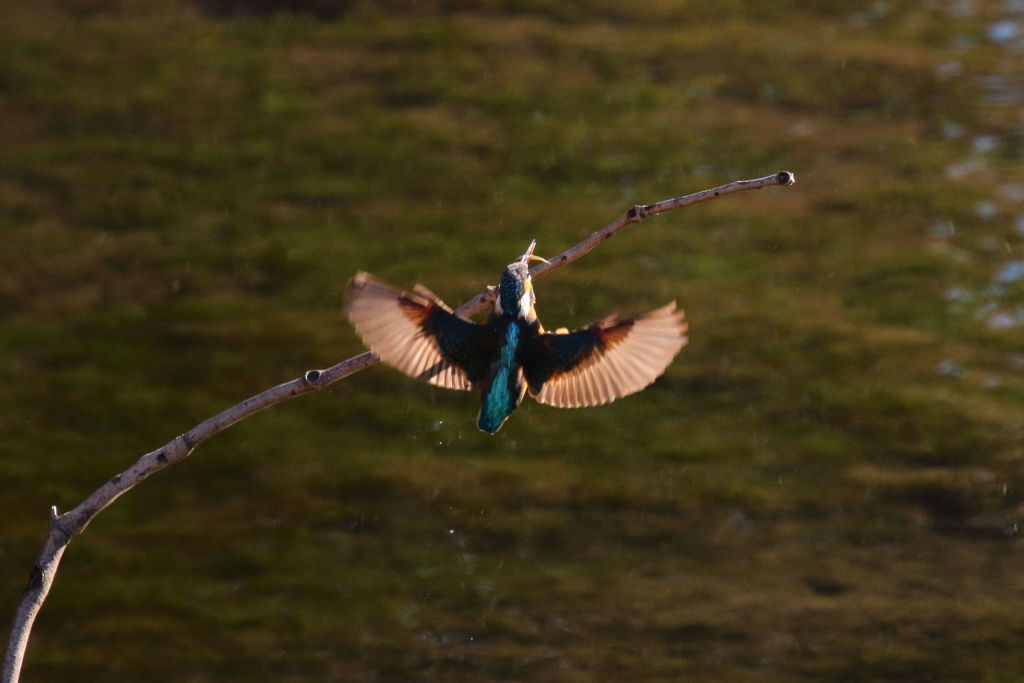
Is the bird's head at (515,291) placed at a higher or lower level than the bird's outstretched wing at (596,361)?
higher

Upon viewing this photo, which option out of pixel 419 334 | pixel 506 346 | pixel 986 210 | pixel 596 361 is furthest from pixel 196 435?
pixel 986 210

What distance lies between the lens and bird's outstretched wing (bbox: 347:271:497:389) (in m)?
2.15

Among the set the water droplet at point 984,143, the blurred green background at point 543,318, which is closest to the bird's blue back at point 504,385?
the blurred green background at point 543,318

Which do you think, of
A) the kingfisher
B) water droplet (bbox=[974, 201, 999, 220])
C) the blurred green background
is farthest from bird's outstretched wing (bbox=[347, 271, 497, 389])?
water droplet (bbox=[974, 201, 999, 220])

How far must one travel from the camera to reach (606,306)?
15.5 ft

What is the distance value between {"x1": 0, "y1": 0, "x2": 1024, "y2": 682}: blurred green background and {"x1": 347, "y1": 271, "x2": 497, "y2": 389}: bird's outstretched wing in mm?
1277

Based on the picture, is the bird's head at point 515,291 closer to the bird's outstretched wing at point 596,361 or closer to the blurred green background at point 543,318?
the bird's outstretched wing at point 596,361

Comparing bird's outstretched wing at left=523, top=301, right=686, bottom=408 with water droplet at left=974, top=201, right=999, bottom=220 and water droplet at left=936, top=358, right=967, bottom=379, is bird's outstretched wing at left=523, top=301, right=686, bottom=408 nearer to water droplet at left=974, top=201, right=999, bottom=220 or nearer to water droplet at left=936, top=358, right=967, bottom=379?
water droplet at left=936, top=358, right=967, bottom=379

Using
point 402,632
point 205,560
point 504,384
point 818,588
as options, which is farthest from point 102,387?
point 504,384

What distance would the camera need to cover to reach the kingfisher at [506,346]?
214 cm

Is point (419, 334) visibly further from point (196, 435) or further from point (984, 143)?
point (984, 143)

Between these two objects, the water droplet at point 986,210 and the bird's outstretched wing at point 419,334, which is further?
the water droplet at point 986,210

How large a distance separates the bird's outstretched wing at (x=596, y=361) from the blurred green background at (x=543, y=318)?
1.26 m

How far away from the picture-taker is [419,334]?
220 centimetres
